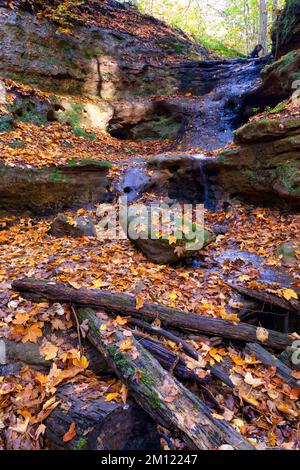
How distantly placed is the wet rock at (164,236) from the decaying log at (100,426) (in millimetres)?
2553

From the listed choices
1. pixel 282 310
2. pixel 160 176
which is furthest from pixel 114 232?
pixel 282 310

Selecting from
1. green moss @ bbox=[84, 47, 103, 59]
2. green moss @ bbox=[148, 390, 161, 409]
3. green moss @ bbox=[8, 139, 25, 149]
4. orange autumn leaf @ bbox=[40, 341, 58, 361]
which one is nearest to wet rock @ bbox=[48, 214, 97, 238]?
green moss @ bbox=[8, 139, 25, 149]

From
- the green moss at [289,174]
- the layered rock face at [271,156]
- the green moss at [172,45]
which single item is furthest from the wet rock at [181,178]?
the green moss at [172,45]

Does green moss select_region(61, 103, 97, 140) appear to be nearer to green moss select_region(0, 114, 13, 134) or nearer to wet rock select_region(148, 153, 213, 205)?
green moss select_region(0, 114, 13, 134)

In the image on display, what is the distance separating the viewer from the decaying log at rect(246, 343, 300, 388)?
9.42 feet

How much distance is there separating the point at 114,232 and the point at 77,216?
1306 mm

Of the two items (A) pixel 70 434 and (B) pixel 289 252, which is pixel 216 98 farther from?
(A) pixel 70 434

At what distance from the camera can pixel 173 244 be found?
4.61 m

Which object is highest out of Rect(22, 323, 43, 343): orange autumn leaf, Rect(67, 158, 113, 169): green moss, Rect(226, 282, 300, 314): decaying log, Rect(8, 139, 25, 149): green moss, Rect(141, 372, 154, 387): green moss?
Rect(8, 139, 25, 149): green moss

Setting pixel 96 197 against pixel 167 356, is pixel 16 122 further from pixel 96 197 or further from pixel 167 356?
pixel 167 356

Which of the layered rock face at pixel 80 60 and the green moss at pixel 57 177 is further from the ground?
the layered rock face at pixel 80 60

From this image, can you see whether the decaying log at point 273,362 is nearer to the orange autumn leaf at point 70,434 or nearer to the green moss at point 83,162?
the orange autumn leaf at point 70,434

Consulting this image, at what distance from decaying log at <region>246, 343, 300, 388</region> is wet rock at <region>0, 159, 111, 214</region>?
5.59m

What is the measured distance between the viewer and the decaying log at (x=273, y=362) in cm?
287
